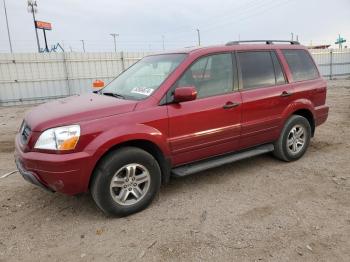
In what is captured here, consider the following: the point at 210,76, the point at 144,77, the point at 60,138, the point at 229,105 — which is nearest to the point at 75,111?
the point at 60,138

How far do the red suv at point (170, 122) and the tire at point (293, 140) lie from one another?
16 mm

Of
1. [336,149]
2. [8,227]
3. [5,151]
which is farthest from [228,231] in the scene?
[5,151]

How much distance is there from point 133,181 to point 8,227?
1397mm

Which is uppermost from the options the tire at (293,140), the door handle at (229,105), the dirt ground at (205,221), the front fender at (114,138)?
the door handle at (229,105)

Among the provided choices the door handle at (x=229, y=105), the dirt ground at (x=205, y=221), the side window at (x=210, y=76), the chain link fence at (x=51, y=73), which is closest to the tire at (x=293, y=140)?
the dirt ground at (x=205, y=221)

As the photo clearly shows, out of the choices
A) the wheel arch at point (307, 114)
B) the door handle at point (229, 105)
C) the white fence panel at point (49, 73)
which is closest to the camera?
the door handle at point (229, 105)

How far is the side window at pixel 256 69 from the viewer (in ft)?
14.2

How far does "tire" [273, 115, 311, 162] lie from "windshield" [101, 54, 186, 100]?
2.08m

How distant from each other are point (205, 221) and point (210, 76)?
5.88 ft

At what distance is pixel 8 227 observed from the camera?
3.34 metres

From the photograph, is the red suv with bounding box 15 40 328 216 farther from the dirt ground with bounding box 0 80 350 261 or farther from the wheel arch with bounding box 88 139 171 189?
the dirt ground with bounding box 0 80 350 261

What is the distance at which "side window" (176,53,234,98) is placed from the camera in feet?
12.6

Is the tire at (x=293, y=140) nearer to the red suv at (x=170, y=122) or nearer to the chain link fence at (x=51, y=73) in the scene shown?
the red suv at (x=170, y=122)

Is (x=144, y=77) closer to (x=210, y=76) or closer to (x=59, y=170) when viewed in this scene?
(x=210, y=76)
